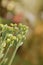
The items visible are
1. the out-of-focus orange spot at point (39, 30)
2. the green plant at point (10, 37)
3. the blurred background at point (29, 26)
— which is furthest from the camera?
the out-of-focus orange spot at point (39, 30)

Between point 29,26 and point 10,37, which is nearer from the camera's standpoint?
point 10,37

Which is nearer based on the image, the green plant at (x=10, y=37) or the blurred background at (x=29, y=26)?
the green plant at (x=10, y=37)

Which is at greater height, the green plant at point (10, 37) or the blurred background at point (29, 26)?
the blurred background at point (29, 26)

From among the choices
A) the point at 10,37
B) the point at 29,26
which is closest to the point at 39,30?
the point at 29,26

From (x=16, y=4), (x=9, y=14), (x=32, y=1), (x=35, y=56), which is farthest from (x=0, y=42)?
(x=32, y=1)

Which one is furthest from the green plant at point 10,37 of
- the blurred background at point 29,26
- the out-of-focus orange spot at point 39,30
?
the out-of-focus orange spot at point 39,30

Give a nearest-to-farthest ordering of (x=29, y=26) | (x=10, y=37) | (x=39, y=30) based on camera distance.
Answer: (x=10, y=37), (x=29, y=26), (x=39, y=30)

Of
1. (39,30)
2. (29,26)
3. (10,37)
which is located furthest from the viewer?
(39,30)

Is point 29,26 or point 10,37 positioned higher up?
point 29,26

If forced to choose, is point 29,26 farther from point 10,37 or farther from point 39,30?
point 10,37

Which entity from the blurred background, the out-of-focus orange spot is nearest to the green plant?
the blurred background

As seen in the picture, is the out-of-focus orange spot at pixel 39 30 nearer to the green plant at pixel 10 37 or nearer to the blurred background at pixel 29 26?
the blurred background at pixel 29 26

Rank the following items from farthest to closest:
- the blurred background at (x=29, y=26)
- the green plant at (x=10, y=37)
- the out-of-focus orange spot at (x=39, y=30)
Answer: the out-of-focus orange spot at (x=39, y=30) → the blurred background at (x=29, y=26) → the green plant at (x=10, y=37)
